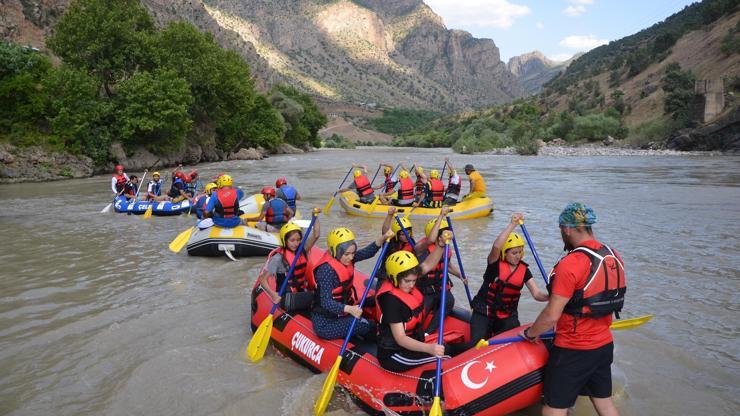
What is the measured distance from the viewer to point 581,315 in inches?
128

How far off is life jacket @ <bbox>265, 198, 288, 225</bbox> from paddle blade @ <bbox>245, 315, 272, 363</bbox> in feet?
14.9

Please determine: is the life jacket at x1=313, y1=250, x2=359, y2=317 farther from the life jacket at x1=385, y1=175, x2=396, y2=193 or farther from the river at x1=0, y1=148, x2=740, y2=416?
the life jacket at x1=385, y1=175, x2=396, y2=193

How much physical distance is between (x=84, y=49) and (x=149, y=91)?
4.50 metres

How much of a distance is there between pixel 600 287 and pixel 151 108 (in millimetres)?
28305

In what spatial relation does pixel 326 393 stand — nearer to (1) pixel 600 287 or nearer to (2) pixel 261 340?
(2) pixel 261 340

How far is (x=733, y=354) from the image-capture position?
5184mm

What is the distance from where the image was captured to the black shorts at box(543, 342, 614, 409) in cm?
335

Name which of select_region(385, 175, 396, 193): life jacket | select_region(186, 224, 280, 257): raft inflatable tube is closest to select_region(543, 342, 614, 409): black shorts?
select_region(186, 224, 280, 257): raft inflatable tube

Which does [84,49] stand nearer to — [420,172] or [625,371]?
[420,172]

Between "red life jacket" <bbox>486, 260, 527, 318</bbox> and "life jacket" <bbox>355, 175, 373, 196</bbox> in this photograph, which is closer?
"red life jacket" <bbox>486, 260, 527, 318</bbox>

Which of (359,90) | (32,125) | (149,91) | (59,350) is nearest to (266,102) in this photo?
(149,91)

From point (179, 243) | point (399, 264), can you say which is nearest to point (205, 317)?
point (179, 243)

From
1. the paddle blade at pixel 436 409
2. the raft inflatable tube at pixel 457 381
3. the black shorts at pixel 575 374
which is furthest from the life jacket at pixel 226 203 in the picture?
the black shorts at pixel 575 374

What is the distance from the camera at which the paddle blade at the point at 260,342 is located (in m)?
5.14
